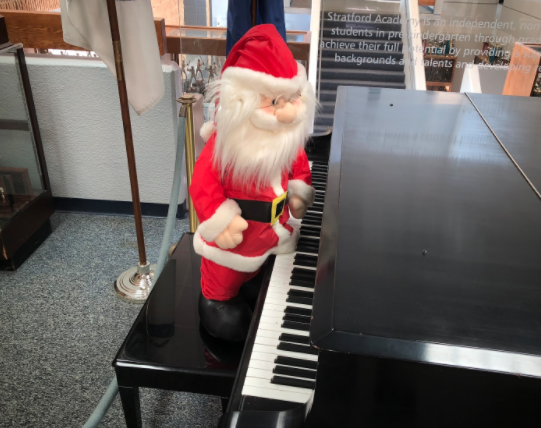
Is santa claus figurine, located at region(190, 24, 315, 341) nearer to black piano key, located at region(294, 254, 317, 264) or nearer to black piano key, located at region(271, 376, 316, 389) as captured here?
black piano key, located at region(294, 254, 317, 264)

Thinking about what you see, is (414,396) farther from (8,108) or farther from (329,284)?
(8,108)

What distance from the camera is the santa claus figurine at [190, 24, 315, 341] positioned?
1.16 metres

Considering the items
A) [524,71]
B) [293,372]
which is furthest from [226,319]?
[524,71]

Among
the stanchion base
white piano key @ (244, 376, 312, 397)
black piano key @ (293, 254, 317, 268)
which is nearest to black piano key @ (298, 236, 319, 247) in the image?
black piano key @ (293, 254, 317, 268)

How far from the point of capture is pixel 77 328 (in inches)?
82.2

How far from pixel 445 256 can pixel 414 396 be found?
1.00 ft

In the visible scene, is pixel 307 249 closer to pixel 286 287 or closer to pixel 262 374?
pixel 286 287

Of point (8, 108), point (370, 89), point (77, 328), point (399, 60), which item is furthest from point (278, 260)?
point (399, 60)

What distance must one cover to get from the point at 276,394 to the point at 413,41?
11.8 ft

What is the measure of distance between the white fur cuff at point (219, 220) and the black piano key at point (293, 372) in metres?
0.41

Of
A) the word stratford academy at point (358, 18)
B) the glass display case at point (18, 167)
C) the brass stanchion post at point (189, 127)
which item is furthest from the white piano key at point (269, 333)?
the word stratford academy at point (358, 18)

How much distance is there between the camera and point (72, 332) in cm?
206

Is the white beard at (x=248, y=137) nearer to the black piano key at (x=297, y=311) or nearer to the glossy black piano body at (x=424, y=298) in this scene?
the glossy black piano body at (x=424, y=298)

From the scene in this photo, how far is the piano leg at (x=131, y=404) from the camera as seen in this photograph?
52.7 inches
